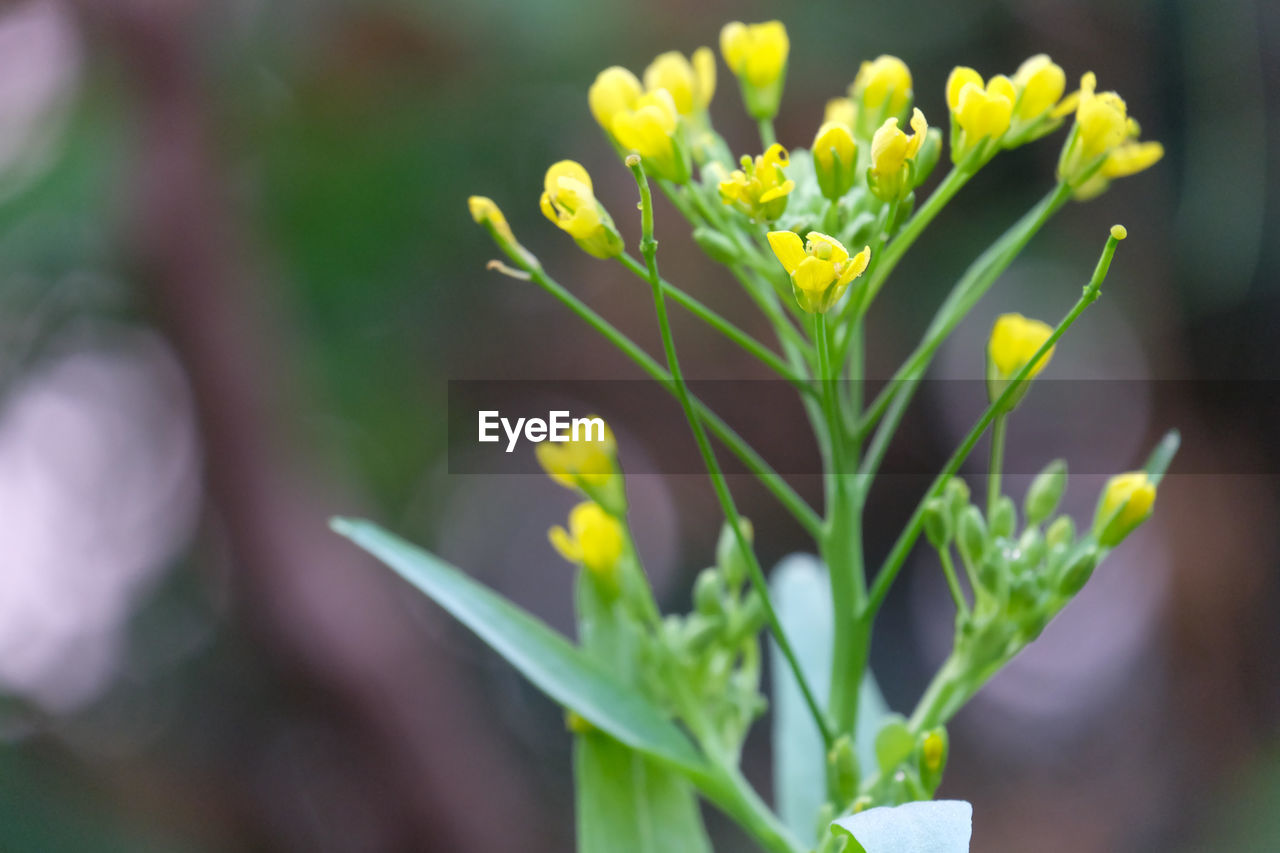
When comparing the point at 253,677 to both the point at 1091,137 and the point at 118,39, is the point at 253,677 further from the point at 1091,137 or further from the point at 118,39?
the point at 1091,137

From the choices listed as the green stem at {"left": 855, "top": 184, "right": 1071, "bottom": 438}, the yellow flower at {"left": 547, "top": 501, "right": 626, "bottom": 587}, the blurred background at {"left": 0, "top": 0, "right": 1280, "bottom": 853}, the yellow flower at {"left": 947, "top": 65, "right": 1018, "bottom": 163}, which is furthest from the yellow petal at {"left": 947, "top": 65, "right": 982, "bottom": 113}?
the blurred background at {"left": 0, "top": 0, "right": 1280, "bottom": 853}

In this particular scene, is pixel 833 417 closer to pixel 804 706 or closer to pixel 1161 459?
pixel 1161 459

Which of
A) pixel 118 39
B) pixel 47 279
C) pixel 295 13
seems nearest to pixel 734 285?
pixel 295 13

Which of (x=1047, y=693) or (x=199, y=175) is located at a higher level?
(x=199, y=175)

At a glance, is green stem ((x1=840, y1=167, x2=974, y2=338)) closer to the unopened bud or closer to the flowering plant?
the flowering plant

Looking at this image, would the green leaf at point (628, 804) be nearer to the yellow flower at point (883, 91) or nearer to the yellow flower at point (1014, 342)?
the yellow flower at point (1014, 342)

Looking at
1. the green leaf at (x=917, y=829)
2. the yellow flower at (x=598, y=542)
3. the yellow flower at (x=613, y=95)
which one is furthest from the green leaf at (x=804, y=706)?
the yellow flower at (x=613, y=95)
